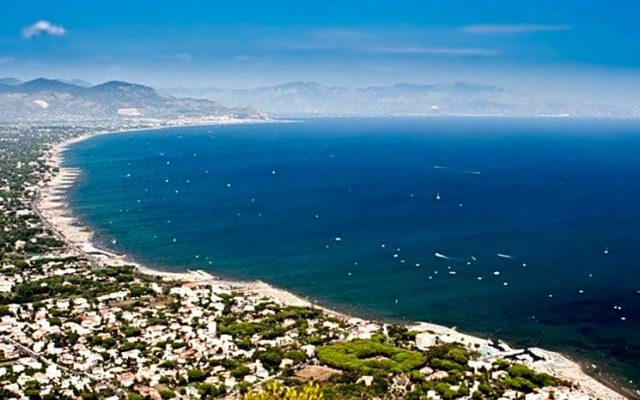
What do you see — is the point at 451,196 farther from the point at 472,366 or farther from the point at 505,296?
the point at 472,366

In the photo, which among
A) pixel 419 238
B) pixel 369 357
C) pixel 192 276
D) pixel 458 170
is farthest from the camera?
pixel 458 170

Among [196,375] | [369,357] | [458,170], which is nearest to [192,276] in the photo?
[196,375]

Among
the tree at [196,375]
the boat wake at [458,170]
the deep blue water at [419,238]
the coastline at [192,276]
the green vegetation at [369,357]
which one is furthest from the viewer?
the boat wake at [458,170]

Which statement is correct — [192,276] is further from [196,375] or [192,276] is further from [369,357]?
[369,357]

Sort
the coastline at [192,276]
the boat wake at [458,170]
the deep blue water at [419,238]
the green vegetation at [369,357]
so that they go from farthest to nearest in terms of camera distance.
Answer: the boat wake at [458,170] < the deep blue water at [419,238] < the coastline at [192,276] < the green vegetation at [369,357]

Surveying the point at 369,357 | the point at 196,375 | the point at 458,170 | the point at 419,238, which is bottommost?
the point at 196,375

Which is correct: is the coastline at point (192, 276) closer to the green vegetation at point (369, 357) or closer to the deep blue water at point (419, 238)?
the deep blue water at point (419, 238)

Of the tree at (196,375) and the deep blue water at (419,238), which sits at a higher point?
the deep blue water at (419,238)

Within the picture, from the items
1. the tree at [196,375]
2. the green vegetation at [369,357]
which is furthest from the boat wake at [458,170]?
the tree at [196,375]
